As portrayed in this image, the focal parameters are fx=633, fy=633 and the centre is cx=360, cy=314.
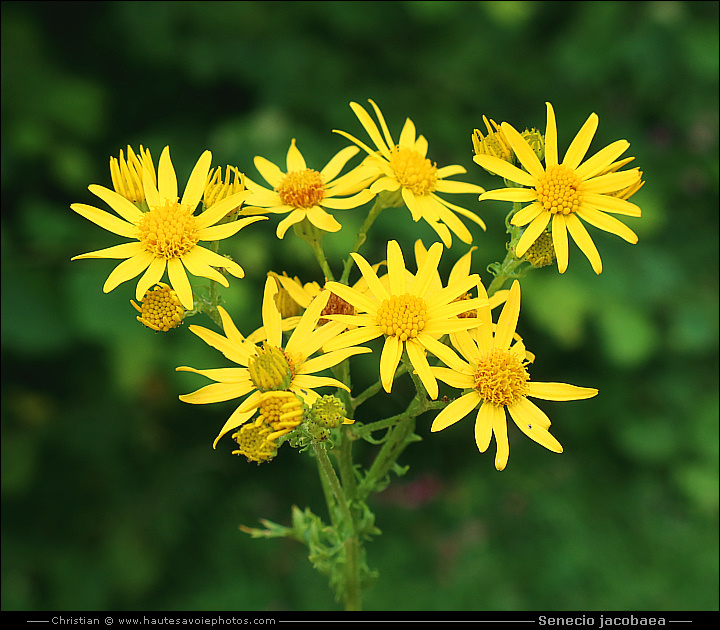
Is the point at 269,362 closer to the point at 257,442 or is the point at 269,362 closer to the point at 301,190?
the point at 257,442

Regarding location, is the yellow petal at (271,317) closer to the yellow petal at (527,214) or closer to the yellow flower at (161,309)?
the yellow flower at (161,309)

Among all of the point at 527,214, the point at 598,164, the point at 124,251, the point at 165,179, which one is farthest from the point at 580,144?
the point at 124,251

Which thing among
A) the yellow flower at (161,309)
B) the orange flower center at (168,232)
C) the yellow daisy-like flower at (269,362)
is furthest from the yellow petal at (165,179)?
the yellow daisy-like flower at (269,362)

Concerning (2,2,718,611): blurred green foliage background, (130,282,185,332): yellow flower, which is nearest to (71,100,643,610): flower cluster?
(130,282,185,332): yellow flower

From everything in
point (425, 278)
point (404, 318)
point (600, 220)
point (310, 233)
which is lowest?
point (404, 318)

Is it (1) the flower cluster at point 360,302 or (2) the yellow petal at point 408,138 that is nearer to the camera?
(1) the flower cluster at point 360,302

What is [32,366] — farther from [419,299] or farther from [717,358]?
[717,358]
